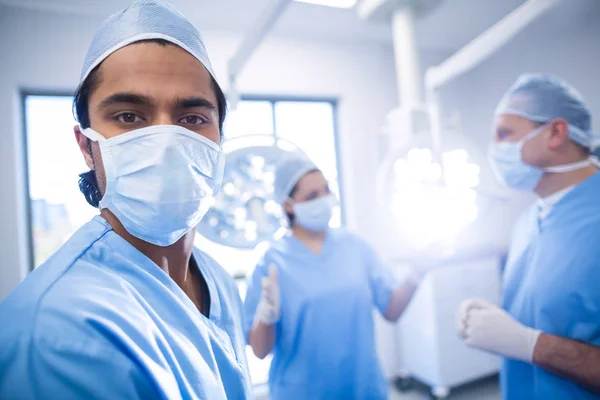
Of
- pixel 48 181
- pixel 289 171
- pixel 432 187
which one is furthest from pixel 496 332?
pixel 48 181

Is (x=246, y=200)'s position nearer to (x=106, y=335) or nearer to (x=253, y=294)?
(x=253, y=294)

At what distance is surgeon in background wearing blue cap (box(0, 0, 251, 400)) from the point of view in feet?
1.44

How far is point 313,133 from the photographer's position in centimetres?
260

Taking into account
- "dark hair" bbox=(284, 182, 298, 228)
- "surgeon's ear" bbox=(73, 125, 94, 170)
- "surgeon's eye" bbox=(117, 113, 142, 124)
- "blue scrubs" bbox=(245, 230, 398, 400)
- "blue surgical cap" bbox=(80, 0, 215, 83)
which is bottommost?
"blue scrubs" bbox=(245, 230, 398, 400)

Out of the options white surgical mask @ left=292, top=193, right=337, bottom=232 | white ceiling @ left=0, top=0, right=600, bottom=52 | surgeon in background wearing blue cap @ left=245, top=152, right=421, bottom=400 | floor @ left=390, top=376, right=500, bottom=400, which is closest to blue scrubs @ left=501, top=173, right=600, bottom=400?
surgeon in background wearing blue cap @ left=245, top=152, right=421, bottom=400

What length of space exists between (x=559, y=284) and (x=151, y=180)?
1072 mm

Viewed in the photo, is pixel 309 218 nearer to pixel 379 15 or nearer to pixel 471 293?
pixel 379 15

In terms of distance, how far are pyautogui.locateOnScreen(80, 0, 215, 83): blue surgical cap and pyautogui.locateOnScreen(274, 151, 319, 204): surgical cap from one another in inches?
34.1

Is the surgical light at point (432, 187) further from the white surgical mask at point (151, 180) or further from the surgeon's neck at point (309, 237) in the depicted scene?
the white surgical mask at point (151, 180)

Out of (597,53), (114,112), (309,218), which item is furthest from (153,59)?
(597,53)

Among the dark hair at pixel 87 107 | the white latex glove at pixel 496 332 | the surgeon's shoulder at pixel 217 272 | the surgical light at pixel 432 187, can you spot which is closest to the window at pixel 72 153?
the dark hair at pixel 87 107

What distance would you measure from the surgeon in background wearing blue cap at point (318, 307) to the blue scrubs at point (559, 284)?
42cm

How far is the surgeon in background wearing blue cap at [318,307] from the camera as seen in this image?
4.15 feet

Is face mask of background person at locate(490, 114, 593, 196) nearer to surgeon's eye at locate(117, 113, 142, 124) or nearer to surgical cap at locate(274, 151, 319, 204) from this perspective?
surgical cap at locate(274, 151, 319, 204)
